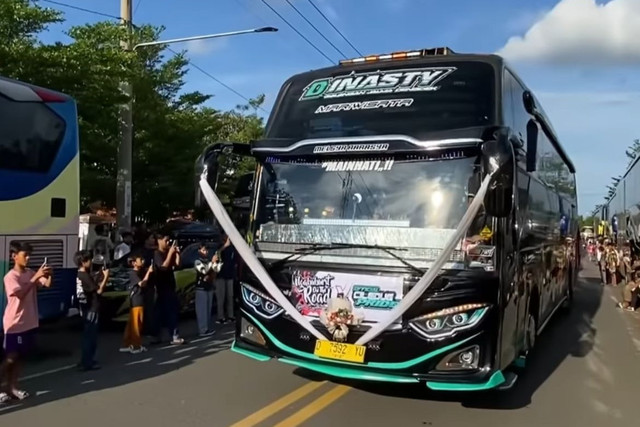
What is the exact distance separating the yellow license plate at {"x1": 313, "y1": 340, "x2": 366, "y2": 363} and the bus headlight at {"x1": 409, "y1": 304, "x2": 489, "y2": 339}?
566mm

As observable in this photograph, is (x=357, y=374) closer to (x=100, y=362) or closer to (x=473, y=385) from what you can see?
(x=473, y=385)

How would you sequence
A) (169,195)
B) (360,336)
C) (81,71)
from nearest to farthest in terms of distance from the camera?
1. (360,336)
2. (81,71)
3. (169,195)

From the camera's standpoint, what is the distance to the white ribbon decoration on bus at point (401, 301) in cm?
602

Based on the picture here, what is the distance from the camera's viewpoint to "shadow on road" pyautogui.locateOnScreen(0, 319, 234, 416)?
7621 mm

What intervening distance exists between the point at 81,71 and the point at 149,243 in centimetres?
517

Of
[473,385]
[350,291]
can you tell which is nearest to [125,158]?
[350,291]

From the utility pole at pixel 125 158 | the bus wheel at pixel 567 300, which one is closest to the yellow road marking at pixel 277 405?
the bus wheel at pixel 567 300

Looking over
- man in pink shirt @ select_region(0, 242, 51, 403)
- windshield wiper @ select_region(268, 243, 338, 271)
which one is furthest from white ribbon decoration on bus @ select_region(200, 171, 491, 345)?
man in pink shirt @ select_region(0, 242, 51, 403)

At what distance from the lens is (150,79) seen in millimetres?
19172

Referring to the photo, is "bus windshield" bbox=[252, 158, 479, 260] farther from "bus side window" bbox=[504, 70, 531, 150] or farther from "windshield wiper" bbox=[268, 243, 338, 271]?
"bus side window" bbox=[504, 70, 531, 150]

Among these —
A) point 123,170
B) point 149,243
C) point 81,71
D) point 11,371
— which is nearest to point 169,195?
point 123,170

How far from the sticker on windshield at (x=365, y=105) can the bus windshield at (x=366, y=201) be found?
67cm

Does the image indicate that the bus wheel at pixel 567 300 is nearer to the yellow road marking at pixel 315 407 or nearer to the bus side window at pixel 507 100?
the bus side window at pixel 507 100

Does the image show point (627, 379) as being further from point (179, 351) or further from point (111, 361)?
point (111, 361)
